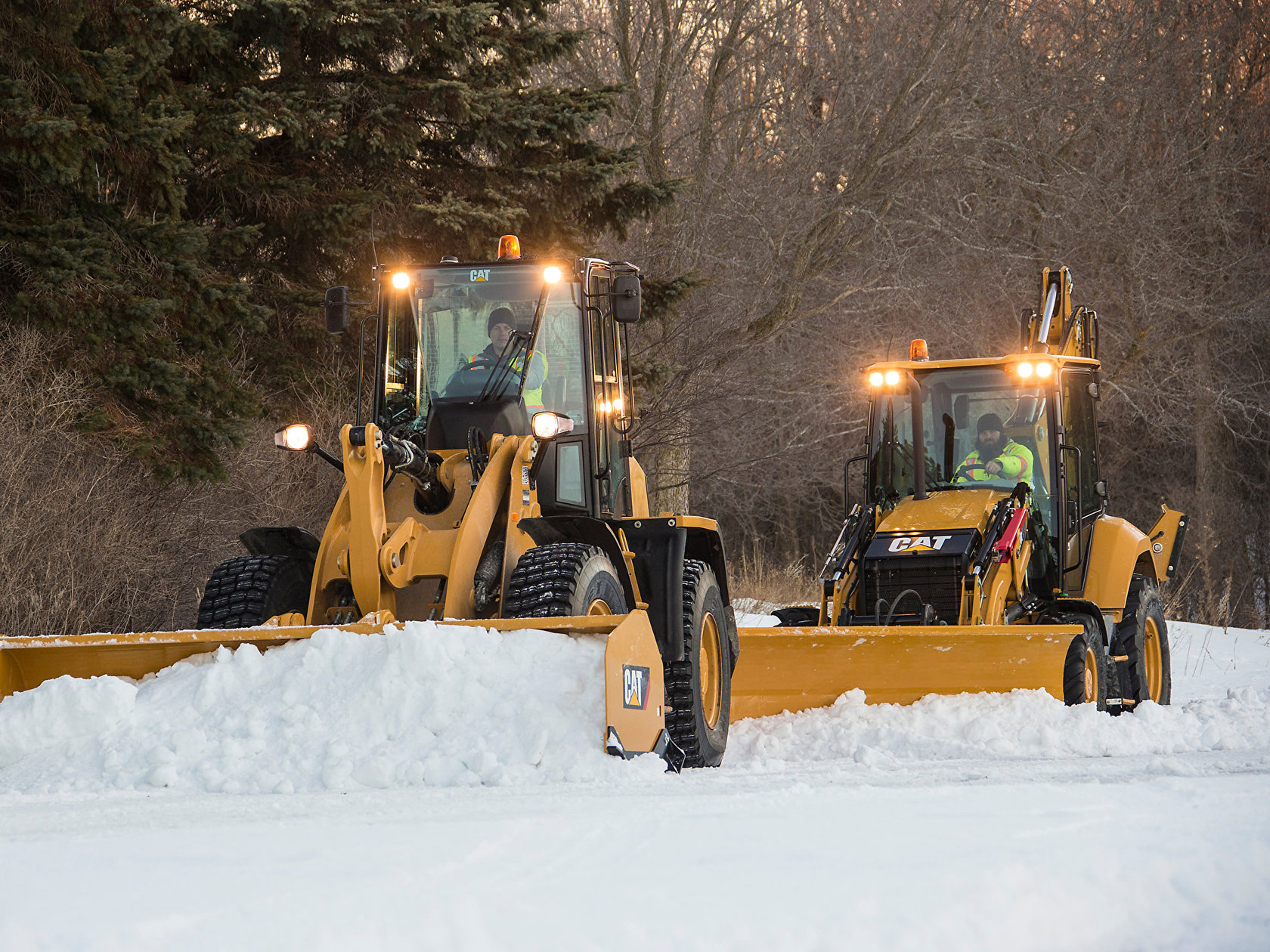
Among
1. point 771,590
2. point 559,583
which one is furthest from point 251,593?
point 771,590

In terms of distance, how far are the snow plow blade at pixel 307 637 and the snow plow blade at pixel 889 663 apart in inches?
87.9

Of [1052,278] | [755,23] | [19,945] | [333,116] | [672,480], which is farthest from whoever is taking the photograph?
[755,23]

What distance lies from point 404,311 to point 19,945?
489 cm

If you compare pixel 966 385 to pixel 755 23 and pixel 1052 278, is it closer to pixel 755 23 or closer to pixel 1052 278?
pixel 1052 278

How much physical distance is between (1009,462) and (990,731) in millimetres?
2514

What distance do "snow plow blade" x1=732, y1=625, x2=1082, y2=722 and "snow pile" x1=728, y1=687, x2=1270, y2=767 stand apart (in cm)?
15

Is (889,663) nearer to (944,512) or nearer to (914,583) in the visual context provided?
(914,583)

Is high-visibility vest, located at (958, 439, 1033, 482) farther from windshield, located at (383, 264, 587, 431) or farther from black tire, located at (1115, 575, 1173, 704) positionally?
windshield, located at (383, 264, 587, 431)

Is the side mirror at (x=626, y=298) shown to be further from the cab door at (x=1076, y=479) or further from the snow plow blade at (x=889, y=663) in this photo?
the cab door at (x=1076, y=479)

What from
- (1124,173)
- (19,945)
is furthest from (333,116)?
(1124,173)

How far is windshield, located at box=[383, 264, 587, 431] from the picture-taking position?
24.1ft

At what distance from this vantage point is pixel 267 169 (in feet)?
44.6

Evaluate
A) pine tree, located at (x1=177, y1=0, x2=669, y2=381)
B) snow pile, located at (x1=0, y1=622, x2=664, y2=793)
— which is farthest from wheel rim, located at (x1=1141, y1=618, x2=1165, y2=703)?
pine tree, located at (x1=177, y1=0, x2=669, y2=381)

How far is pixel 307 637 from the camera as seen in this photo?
5.92 meters
